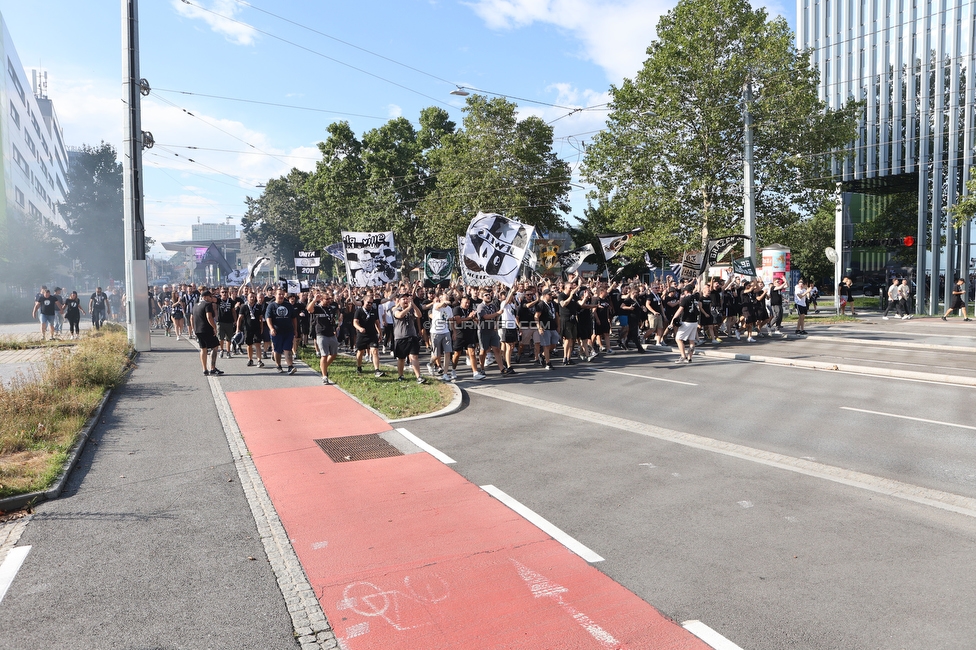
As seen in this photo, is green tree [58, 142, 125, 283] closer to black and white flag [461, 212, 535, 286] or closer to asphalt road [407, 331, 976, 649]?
black and white flag [461, 212, 535, 286]

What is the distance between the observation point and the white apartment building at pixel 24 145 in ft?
150

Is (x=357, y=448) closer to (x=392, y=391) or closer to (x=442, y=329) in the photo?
(x=392, y=391)

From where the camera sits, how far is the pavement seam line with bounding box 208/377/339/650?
3.95 metres

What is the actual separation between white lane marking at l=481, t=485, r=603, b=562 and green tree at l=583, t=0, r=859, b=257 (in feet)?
69.5

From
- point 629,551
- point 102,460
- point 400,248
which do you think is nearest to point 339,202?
point 400,248

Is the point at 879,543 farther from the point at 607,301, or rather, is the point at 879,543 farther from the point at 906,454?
the point at 607,301

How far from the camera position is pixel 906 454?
24.6ft

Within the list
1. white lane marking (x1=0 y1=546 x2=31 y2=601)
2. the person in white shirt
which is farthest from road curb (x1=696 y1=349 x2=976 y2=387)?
white lane marking (x1=0 y1=546 x2=31 y2=601)

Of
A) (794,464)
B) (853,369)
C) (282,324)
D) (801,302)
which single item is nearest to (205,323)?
(282,324)

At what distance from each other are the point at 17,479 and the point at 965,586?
26.0 ft

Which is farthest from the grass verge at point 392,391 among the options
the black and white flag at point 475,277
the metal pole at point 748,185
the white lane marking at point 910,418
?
the metal pole at point 748,185

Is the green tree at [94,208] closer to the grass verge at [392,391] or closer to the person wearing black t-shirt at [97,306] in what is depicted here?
the person wearing black t-shirt at [97,306]

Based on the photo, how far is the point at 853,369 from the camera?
13.7 m

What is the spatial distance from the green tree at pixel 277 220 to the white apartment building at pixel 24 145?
20111mm
